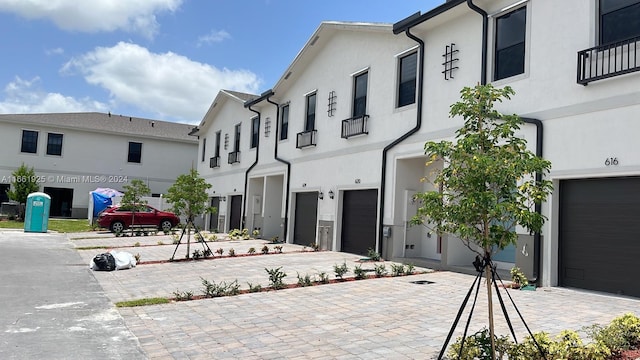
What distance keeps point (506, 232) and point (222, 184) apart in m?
25.7

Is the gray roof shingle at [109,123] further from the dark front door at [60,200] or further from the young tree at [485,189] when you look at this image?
the young tree at [485,189]

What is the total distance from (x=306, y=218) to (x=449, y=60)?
30.7 feet

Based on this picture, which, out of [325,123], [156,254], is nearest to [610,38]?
[325,123]

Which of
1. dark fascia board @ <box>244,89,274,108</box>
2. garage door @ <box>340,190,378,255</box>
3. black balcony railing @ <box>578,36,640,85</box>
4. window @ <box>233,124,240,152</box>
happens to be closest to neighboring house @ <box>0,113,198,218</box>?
window @ <box>233,124,240,152</box>

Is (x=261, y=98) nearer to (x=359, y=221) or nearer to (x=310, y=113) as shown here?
(x=310, y=113)

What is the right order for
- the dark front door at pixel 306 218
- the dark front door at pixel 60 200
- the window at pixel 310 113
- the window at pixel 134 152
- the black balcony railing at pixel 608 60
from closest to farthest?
1. the black balcony railing at pixel 608 60
2. the dark front door at pixel 306 218
3. the window at pixel 310 113
4. the dark front door at pixel 60 200
5. the window at pixel 134 152

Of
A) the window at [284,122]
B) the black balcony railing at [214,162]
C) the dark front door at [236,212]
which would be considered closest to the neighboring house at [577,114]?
the window at [284,122]

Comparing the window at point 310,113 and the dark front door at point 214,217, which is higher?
the window at point 310,113

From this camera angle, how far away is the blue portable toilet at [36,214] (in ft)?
81.3

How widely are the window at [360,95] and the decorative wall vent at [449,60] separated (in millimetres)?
3873

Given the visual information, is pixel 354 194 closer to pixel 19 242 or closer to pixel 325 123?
pixel 325 123

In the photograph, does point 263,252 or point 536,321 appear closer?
point 536,321

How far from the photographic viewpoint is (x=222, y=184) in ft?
96.4

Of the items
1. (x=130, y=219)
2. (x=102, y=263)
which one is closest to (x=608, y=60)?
(x=102, y=263)
